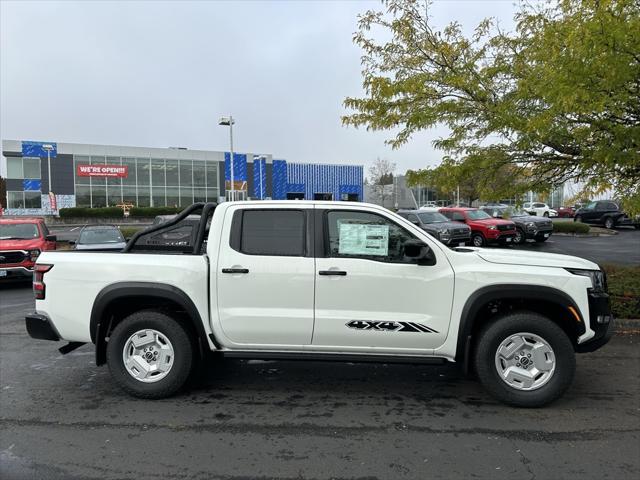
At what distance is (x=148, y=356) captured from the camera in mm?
4609

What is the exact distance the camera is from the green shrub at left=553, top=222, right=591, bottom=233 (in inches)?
996

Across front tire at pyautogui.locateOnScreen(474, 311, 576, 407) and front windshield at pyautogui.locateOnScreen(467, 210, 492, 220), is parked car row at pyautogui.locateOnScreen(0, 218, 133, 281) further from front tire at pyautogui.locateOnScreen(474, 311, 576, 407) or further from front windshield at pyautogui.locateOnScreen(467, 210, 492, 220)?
front windshield at pyautogui.locateOnScreen(467, 210, 492, 220)

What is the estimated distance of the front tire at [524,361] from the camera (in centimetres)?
425

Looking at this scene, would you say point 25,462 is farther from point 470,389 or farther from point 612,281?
point 612,281

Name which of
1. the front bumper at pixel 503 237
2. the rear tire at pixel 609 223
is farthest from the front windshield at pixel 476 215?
the rear tire at pixel 609 223

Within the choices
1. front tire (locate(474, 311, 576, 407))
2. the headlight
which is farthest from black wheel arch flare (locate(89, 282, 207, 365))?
the headlight

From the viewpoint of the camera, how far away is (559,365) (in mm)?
4246

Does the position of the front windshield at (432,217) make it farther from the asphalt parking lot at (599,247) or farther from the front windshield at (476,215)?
the asphalt parking lot at (599,247)

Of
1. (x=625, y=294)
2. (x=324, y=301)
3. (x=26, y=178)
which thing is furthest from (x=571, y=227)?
(x=26, y=178)

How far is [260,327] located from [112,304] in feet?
4.69

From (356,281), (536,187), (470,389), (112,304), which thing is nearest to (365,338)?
(356,281)

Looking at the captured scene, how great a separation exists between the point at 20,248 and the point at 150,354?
28.7 ft

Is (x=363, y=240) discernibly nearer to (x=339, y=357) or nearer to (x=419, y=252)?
(x=419, y=252)

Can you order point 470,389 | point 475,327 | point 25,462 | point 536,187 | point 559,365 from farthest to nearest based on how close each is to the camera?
point 536,187
point 470,389
point 475,327
point 559,365
point 25,462
